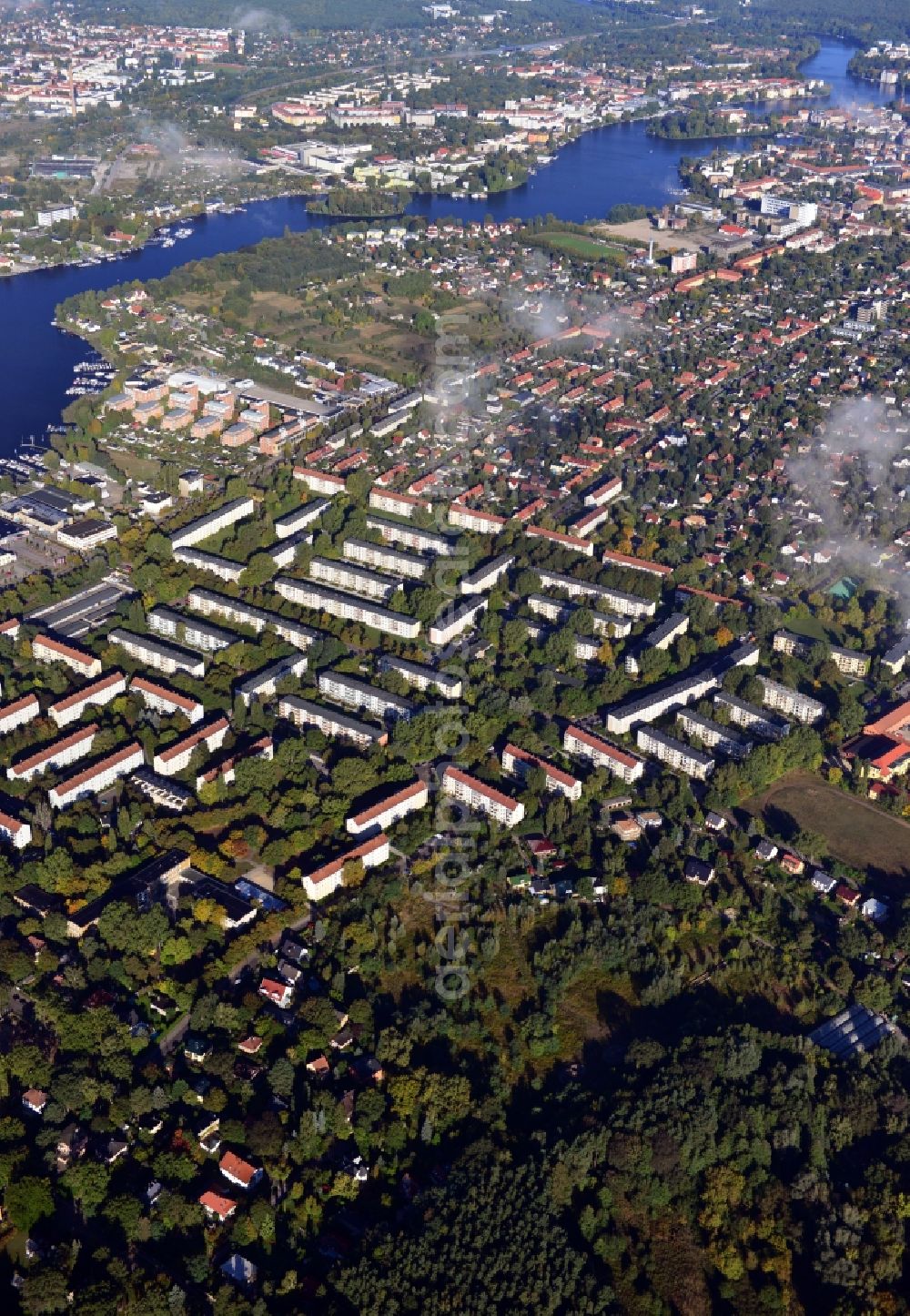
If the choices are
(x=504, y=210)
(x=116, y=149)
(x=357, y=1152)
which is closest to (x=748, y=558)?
(x=357, y=1152)

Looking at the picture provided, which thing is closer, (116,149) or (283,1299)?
(283,1299)

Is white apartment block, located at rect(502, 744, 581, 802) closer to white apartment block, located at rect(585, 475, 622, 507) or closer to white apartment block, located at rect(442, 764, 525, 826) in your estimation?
white apartment block, located at rect(442, 764, 525, 826)

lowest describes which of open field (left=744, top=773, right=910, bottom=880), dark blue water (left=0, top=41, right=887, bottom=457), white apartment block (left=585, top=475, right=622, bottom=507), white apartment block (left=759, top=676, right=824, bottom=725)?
open field (left=744, top=773, right=910, bottom=880)

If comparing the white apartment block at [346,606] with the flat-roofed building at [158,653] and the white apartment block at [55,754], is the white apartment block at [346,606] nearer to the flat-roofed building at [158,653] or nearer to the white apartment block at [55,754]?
the flat-roofed building at [158,653]

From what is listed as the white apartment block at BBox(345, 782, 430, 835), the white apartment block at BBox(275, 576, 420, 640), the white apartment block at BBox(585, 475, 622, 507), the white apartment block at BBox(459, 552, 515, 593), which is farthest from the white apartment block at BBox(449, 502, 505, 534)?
the white apartment block at BBox(345, 782, 430, 835)

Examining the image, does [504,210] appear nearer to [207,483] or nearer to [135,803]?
[207,483]

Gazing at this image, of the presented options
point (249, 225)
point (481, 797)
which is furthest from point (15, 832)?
point (249, 225)
